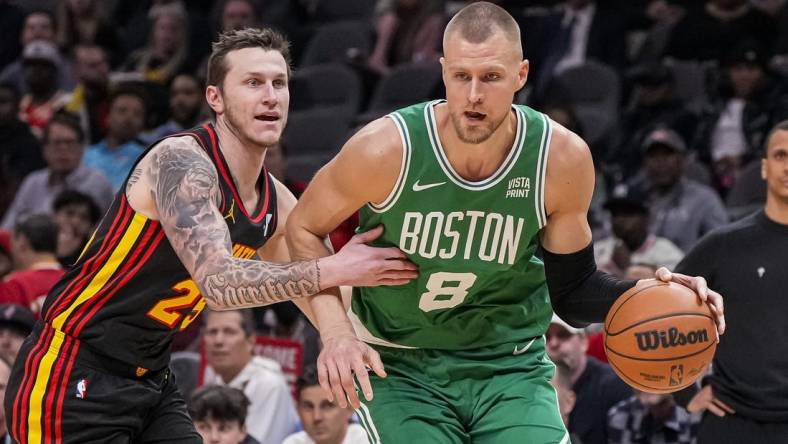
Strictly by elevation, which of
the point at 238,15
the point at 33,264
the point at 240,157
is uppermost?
the point at 240,157

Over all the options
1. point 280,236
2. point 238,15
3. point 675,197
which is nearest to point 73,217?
point 238,15

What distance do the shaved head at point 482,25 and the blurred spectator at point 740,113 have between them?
568 centimetres

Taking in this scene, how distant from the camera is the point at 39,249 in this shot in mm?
7996

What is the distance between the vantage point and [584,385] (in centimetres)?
724

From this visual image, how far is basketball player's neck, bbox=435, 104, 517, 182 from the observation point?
165 inches

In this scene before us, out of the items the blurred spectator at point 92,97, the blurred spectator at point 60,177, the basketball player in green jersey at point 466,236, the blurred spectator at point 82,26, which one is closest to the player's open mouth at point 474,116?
the basketball player in green jersey at point 466,236

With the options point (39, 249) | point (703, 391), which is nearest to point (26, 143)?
point (39, 249)

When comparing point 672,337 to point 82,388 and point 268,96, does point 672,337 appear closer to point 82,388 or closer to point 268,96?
point 268,96

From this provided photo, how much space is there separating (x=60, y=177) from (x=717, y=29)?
5.39 m

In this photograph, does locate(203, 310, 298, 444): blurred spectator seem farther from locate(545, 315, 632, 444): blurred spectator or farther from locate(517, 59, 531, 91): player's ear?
locate(517, 59, 531, 91): player's ear

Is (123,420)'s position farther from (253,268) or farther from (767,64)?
(767,64)

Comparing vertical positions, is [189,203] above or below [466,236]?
above

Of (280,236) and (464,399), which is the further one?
(280,236)

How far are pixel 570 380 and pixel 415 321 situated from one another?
301cm
